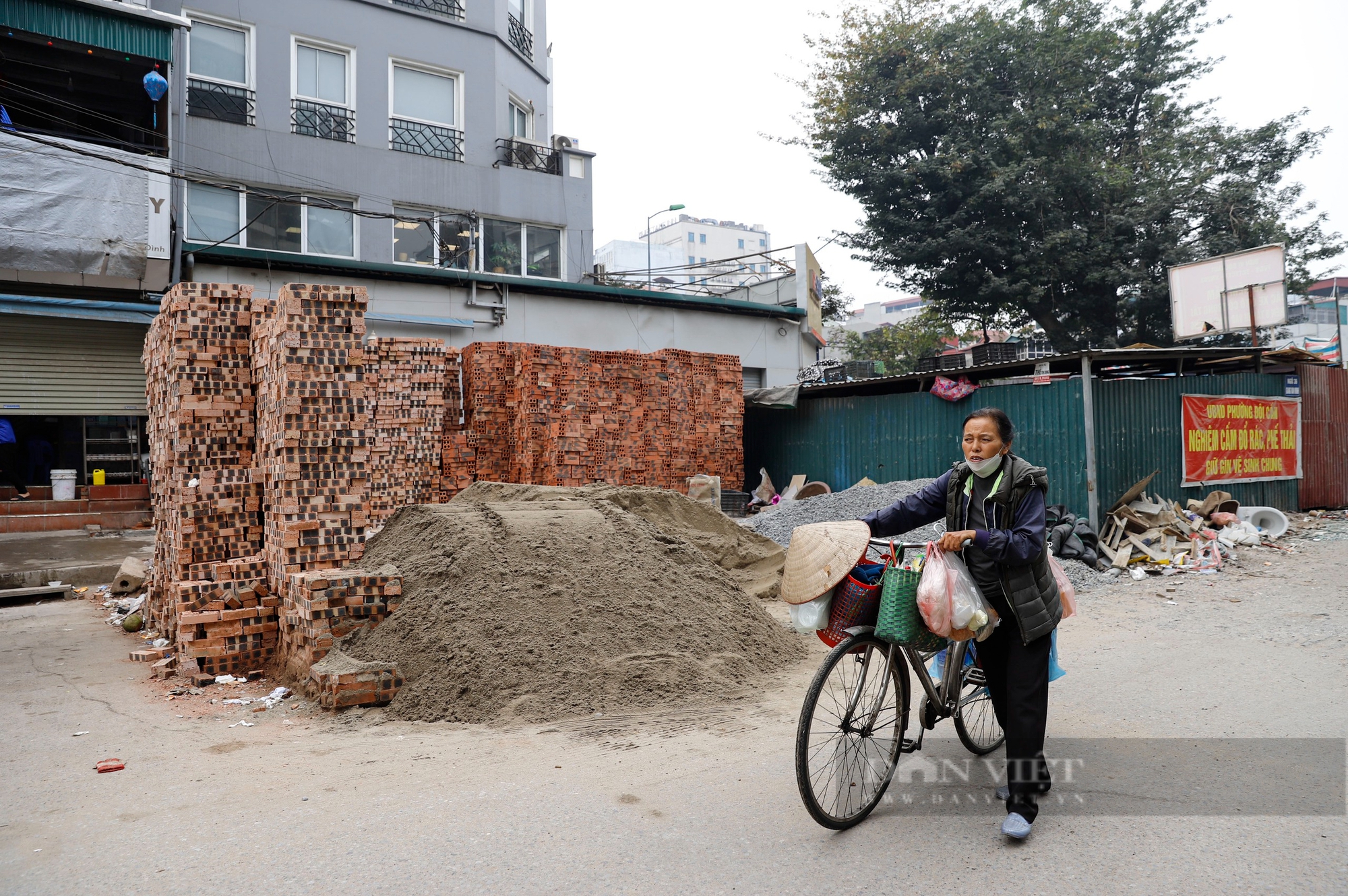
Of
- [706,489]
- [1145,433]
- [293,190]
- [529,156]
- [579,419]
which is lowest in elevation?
[706,489]

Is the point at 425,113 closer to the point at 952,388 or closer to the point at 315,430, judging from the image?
the point at 952,388

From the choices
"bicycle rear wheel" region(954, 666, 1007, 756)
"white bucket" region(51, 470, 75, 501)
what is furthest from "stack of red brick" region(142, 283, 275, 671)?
"white bucket" region(51, 470, 75, 501)

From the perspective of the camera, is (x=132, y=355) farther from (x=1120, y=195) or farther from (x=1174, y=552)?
(x=1120, y=195)

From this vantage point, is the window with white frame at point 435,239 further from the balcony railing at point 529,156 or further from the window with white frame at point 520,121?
the window with white frame at point 520,121

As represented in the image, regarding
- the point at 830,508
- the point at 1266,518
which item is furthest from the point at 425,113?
the point at 1266,518

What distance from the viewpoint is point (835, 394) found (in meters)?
17.4

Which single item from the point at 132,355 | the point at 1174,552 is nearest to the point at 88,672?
the point at 132,355

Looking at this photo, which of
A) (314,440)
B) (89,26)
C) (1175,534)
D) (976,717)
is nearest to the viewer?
(976,717)

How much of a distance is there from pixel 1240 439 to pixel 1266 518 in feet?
5.59

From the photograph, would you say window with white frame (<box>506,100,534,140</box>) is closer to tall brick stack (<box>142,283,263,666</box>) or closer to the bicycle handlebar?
tall brick stack (<box>142,283,263,666</box>)

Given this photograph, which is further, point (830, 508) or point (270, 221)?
point (270, 221)

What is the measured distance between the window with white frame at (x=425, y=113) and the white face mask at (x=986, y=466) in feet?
61.5

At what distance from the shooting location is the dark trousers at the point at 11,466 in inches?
545

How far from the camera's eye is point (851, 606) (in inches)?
143
